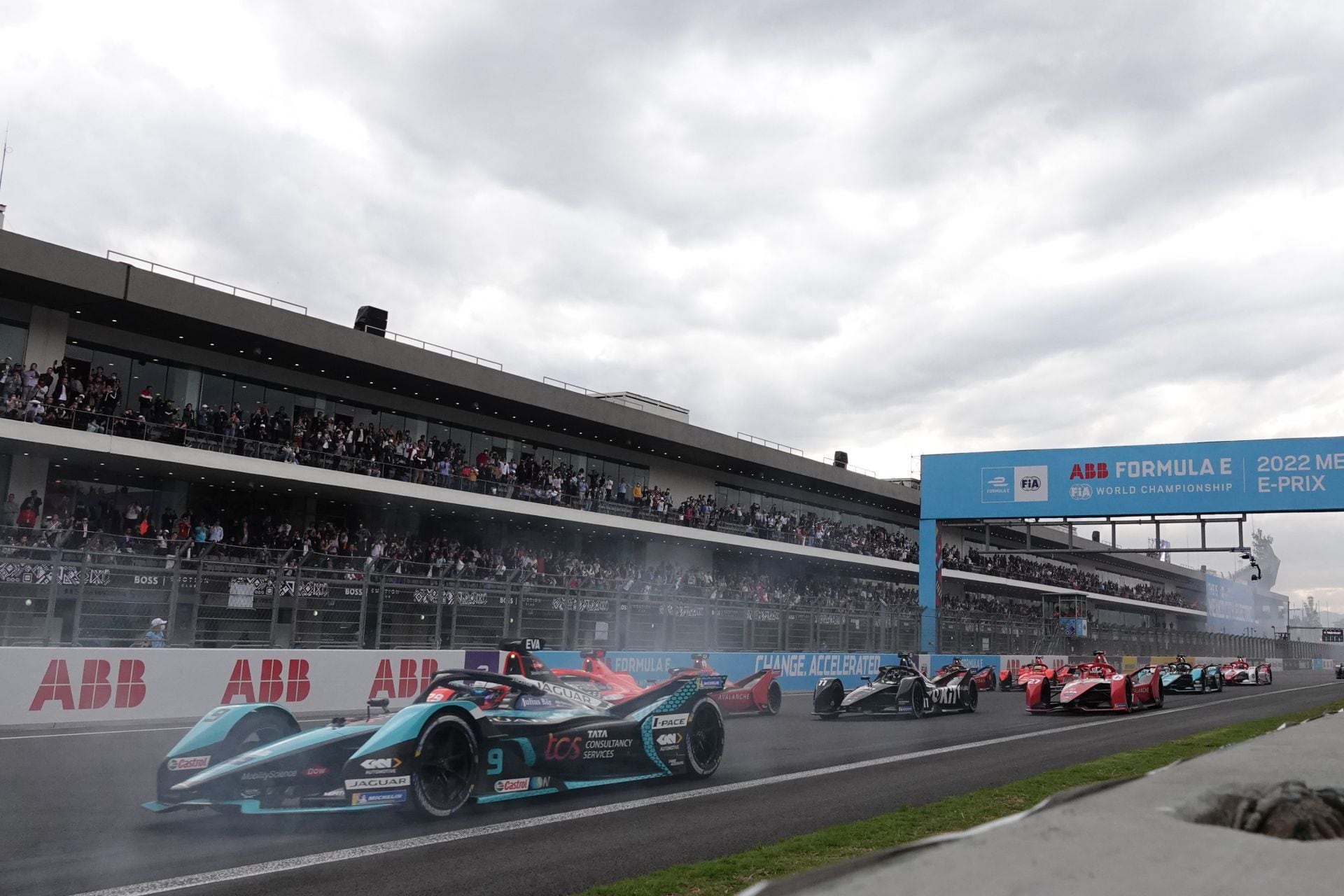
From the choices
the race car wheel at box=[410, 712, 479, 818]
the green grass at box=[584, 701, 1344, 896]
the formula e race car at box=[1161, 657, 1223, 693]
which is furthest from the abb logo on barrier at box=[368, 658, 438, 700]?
the formula e race car at box=[1161, 657, 1223, 693]

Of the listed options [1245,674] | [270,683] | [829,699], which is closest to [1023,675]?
[829,699]

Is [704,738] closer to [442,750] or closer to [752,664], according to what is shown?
[442,750]

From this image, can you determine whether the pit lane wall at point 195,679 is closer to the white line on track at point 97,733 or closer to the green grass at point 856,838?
the white line on track at point 97,733

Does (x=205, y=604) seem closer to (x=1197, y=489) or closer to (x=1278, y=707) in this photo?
(x=1278, y=707)

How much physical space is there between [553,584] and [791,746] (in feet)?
28.3

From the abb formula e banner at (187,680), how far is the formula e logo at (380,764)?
323 inches

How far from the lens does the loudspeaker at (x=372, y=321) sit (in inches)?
1168

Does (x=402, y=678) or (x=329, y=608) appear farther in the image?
(x=402, y=678)

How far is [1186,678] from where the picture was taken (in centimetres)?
2902

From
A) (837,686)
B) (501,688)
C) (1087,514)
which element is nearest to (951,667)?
(837,686)

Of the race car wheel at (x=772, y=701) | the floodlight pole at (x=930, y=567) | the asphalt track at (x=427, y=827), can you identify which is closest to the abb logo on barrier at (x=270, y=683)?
the asphalt track at (x=427, y=827)

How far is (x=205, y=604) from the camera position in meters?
15.2

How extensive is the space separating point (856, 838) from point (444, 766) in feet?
9.51

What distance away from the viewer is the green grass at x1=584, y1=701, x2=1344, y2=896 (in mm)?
5434
